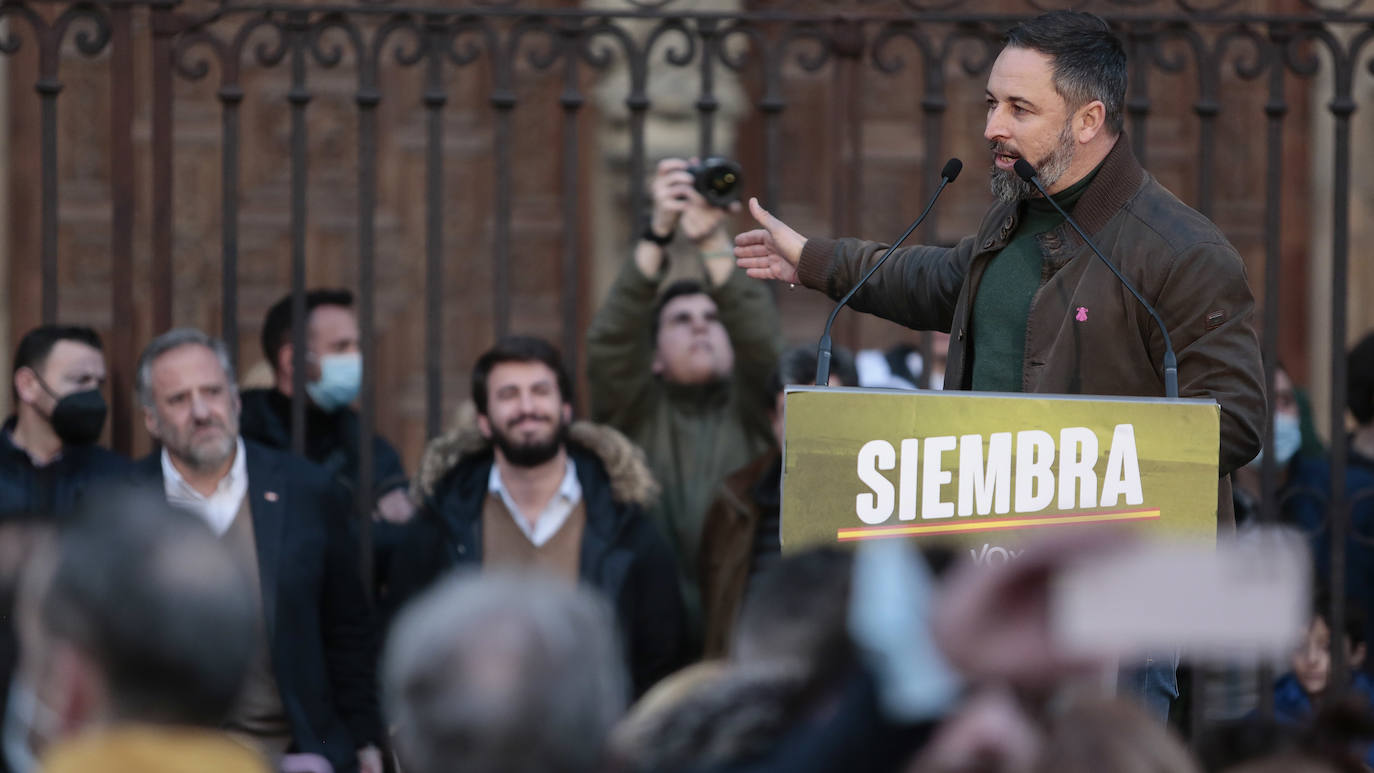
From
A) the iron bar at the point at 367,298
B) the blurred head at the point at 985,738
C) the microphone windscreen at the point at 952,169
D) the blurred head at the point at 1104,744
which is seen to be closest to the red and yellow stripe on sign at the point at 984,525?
the microphone windscreen at the point at 952,169

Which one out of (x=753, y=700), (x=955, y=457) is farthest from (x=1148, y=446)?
(x=753, y=700)

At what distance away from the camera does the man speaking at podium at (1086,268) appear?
3461mm


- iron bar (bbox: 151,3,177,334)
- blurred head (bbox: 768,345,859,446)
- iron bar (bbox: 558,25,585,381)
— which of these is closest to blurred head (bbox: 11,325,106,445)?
iron bar (bbox: 151,3,177,334)

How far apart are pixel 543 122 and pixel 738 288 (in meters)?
2.02

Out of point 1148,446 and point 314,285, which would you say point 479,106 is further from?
point 1148,446

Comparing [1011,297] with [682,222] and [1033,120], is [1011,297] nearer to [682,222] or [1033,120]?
[1033,120]

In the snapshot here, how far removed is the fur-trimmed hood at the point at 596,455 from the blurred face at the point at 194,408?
52 cm

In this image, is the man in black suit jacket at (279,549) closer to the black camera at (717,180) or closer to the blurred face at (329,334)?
the blurred face at (329,334)

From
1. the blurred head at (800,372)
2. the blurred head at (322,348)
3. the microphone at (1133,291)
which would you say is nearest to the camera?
the microphone at (1133,291)

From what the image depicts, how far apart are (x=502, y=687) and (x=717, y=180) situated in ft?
11.2

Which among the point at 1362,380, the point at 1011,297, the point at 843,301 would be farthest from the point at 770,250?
the point at 1362,380

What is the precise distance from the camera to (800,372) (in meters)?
Result: 5.59

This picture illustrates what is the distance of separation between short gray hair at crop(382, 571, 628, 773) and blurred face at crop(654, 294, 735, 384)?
12.3 ft

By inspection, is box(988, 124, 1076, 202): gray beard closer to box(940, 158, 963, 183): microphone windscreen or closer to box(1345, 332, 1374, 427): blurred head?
box(940, 158, 963, 183): microphone windscreen
